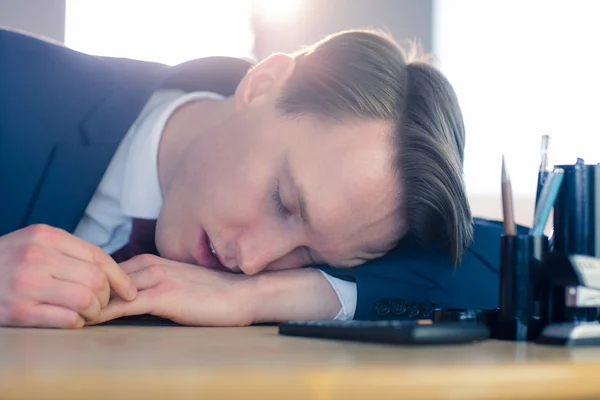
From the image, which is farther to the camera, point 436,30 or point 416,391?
point 436,30

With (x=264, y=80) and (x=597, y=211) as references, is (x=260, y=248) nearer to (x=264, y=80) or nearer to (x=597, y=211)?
(x=264, y=80)

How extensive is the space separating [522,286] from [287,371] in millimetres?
396

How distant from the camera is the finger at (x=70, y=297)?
76 centimetres

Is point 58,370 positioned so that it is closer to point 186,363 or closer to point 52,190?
point 186,363

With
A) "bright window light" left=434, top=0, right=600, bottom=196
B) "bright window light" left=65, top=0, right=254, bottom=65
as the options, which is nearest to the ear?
"bright window light" left=65, top=0, right=254, bottom=65

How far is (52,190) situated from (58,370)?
2.82ft

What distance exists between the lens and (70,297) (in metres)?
0.76

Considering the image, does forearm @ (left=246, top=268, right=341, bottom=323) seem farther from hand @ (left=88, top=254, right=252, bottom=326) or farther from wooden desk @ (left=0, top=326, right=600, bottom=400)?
wooden desk @ (left=0, top=326, right=600, bottom=400)

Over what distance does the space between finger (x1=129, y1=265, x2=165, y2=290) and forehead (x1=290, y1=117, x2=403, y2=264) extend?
24cm

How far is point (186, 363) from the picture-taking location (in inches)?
17.3

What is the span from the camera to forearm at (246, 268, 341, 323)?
1.02 m

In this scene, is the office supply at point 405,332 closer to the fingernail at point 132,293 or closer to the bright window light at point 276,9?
the fingernail at point 132,293

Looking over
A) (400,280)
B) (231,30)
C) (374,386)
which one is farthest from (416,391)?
(231,30)

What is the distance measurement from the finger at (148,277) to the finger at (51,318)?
173 mm
